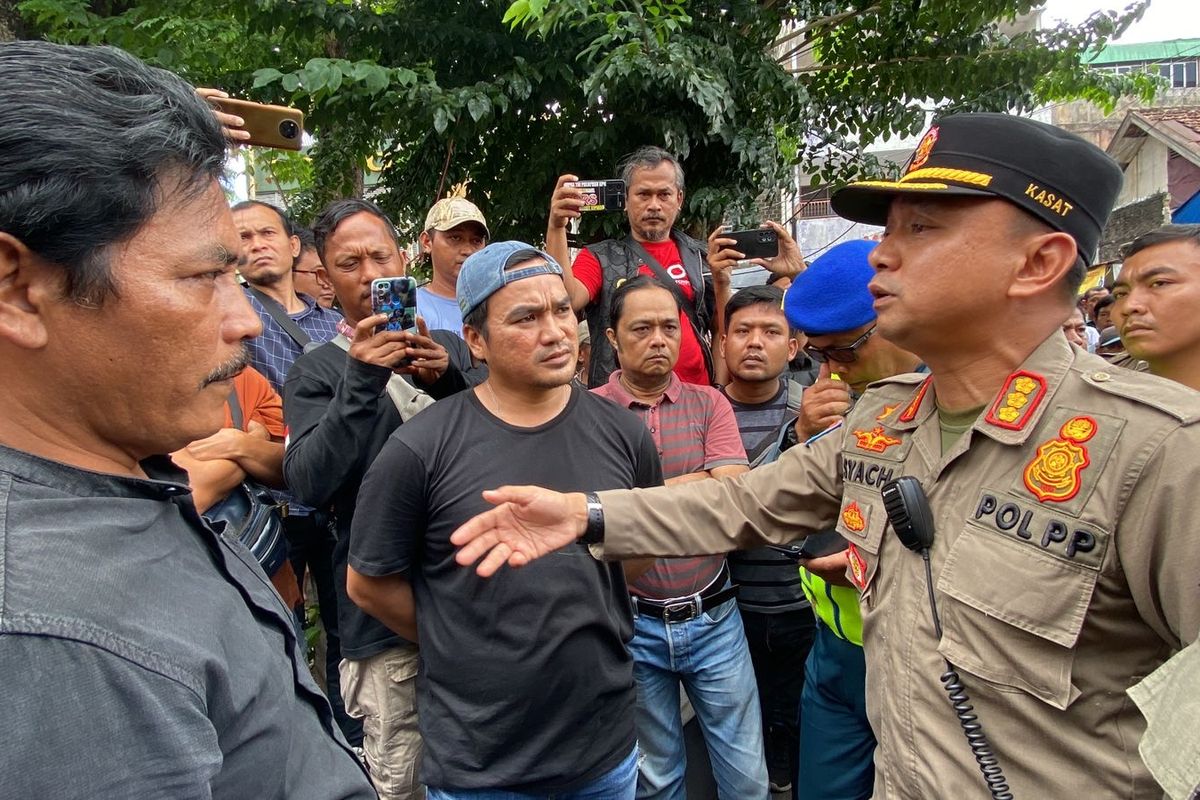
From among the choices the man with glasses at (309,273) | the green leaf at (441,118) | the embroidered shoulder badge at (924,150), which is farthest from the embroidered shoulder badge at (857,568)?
the green leaf at (441,118)

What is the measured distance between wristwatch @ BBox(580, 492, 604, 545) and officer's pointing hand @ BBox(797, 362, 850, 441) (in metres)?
1.10

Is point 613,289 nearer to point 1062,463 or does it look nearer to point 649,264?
point 649,264

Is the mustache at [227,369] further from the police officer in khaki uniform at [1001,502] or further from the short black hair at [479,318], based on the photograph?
the short black hair at [479,318]

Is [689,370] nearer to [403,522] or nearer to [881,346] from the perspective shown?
[881,346]

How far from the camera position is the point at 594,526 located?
1.96 meters

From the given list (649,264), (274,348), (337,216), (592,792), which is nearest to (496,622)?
(592,792)

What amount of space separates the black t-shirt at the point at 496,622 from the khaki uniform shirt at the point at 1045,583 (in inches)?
30.4

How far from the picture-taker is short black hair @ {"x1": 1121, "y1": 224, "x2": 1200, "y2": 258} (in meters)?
3.16

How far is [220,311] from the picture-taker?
1.20 meters

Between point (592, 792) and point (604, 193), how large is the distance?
9.62ft

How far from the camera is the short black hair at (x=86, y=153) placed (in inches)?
36.7

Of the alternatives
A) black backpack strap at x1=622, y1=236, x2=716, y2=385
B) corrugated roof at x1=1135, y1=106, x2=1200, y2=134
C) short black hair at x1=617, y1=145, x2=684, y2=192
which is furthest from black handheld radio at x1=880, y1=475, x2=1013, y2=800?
corrugated roof at x1=1135, y1=106, x2=1200, y2=134

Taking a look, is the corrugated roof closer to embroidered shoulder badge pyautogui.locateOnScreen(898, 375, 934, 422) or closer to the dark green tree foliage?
the dark green tree foliage

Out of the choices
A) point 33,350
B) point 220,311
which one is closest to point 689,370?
point 220,311
